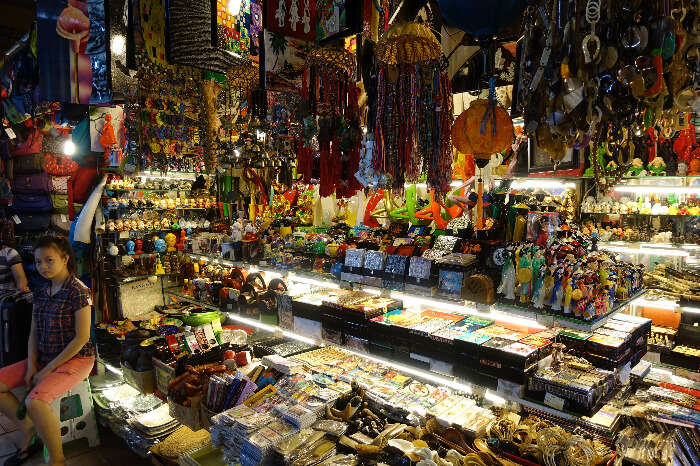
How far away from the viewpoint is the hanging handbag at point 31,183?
648cm

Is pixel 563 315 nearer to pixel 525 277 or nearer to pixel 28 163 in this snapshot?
pixel 525 277

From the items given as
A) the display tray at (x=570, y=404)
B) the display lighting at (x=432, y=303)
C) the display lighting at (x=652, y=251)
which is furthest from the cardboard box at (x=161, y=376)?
the display lighting at (x=652, y=251)

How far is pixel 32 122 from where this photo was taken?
6277 mm

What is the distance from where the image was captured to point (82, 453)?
159 inches

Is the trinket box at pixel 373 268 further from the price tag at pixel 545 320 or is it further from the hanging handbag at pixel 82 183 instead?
the hanging handbag at pixel 82 183

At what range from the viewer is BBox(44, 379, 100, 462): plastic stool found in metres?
4.02

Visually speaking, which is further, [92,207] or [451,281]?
[92,207]

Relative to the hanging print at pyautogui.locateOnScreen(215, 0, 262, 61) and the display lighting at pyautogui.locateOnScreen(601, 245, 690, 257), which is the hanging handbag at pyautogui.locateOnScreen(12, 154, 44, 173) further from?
the display lighting at pyautogui.locateOnScreen(601, 245, 690, 257)

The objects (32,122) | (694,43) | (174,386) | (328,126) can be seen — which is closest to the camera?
(694,43)

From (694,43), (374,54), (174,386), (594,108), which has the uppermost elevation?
(374,54)

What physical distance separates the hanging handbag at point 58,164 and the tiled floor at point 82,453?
4064mm

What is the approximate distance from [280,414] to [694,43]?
9.06ft

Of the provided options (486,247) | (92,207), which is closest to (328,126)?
(486,247)

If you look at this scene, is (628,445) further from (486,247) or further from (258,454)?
(258,454)
